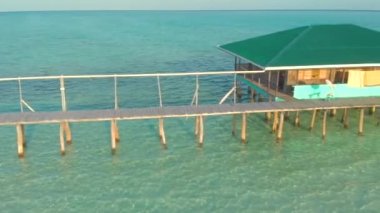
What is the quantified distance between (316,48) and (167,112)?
30.8 feet

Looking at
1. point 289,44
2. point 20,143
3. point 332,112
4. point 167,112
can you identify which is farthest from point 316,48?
point 20,143

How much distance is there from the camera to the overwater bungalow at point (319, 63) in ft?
72.0

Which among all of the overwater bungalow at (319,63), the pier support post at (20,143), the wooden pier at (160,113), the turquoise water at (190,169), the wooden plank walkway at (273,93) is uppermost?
the overwater bungalow at (319,63)

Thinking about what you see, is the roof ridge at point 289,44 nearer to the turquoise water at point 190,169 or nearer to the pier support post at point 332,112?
the turquoise water at point 190,169

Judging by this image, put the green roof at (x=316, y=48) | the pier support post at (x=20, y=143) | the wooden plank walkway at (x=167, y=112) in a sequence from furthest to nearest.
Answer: the green roof at (x=316, y=48) → the pier support post at (x=20, y=143) → the wooden plank walkway at (x=167, y=112)

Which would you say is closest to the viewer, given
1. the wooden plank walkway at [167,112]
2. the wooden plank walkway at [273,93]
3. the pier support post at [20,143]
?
the wooden plank walkway at [167,112]

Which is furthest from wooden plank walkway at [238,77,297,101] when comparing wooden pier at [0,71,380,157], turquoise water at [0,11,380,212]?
turquoise water at [0,11,380,212]

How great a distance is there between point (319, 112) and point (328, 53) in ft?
15.7

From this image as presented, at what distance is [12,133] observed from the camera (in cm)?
2317

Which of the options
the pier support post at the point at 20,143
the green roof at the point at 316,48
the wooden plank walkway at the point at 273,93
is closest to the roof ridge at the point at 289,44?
the green roof at the point at 316,48

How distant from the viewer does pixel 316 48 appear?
2330cm

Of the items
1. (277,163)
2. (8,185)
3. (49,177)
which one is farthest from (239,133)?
(8,185)

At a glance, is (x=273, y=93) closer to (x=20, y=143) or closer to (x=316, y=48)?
(x=316, y=48)

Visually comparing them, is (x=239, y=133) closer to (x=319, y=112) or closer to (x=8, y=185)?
(x=319, y=112)
